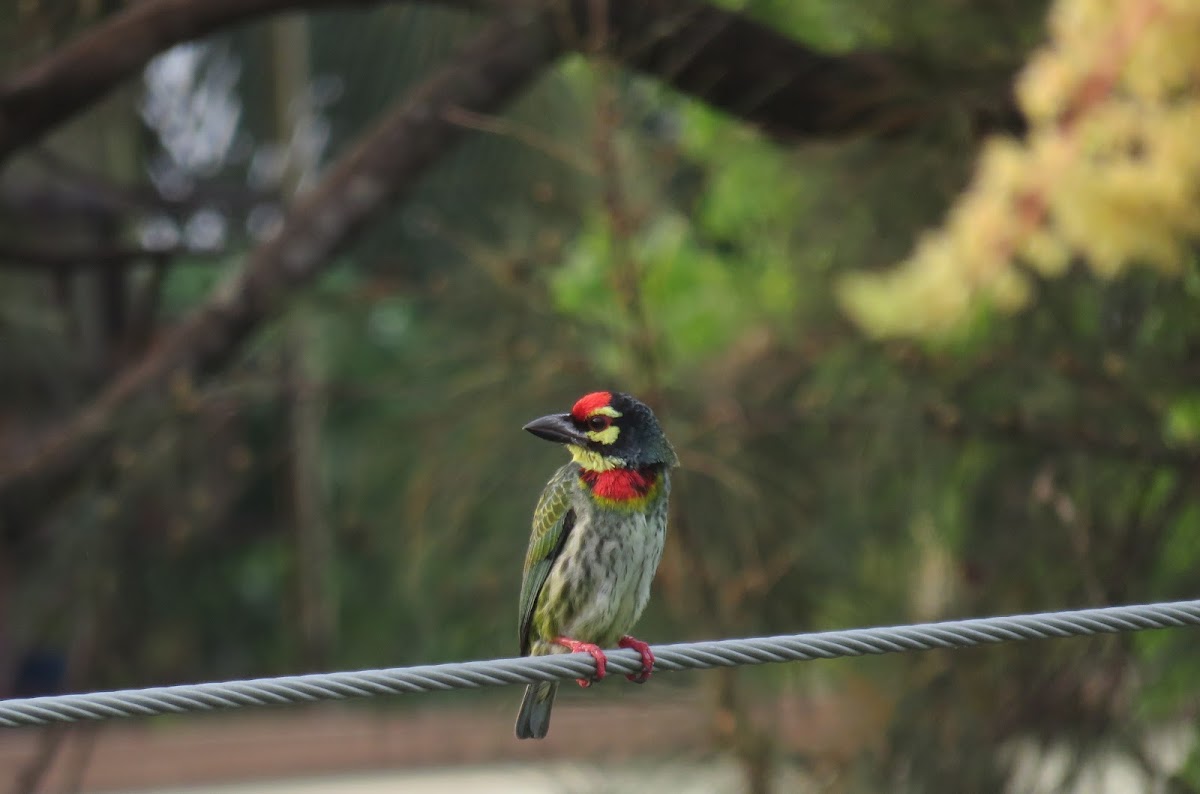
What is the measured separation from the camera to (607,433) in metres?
4.80

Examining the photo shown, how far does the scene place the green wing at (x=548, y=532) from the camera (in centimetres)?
485

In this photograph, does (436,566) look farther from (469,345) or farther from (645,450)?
(645,450)

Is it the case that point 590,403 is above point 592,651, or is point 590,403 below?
above

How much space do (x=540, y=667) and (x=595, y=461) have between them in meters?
1.32

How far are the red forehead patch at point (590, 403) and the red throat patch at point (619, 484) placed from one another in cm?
17

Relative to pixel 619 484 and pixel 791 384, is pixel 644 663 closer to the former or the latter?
pixel 619 484

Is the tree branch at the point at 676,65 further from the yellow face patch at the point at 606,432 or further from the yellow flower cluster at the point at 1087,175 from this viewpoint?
the yellow face patch at the point at 606,432

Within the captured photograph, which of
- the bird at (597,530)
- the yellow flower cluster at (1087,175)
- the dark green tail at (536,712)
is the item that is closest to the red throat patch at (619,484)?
the bird at (597,530)

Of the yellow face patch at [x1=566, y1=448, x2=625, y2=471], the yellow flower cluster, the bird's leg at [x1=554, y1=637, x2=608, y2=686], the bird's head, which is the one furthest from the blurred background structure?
the bird's leg at [x1=554, y1=637, x2=608, y2=686]

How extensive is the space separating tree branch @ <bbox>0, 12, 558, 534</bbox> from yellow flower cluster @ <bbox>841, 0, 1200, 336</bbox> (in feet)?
7.82

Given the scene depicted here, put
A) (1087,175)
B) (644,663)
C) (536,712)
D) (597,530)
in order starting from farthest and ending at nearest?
(1087,175) → (536,712) → (597,530) → (644,663)

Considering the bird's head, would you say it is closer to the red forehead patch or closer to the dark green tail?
the red forehead patch

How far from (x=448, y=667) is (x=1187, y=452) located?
431cm

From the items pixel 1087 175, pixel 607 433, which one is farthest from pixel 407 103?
pixel 607 433
